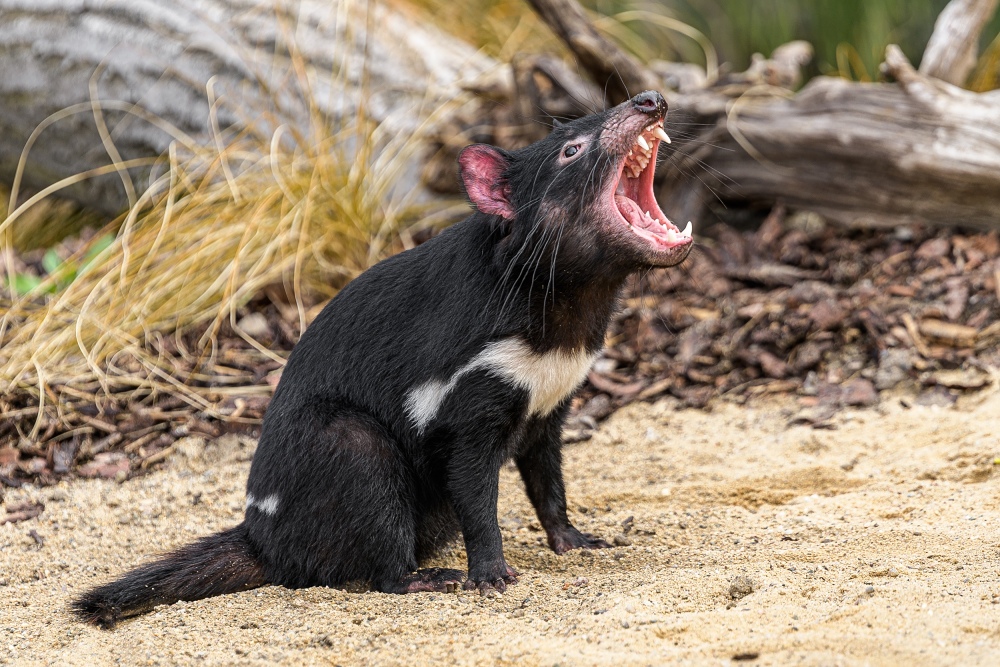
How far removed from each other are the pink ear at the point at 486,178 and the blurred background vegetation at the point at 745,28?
139 inches

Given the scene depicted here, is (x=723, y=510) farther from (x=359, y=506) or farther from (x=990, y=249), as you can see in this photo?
(x=990, y=249)

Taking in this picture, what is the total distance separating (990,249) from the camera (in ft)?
15.5

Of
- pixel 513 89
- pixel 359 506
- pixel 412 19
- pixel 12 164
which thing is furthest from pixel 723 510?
pixel 12 164

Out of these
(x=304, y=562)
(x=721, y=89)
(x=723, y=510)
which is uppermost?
(x=721, y=89)

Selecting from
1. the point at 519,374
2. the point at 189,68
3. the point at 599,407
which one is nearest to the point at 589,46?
the point at 599,407

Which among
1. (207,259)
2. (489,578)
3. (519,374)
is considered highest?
(519,374)

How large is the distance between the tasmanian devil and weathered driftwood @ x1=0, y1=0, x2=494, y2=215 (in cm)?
286

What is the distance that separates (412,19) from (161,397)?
3.03 metres

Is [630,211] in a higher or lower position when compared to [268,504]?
higher

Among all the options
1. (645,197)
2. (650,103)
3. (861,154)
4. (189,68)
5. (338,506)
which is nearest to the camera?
(650,103)

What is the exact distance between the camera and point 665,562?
309cm

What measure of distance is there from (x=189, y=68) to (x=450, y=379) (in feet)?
12.2

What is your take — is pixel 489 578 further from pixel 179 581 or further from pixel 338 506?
pixel 179 581

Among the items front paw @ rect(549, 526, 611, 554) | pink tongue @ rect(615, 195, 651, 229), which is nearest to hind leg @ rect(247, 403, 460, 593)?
front paw @ rect(549, 526, 611, 554)
